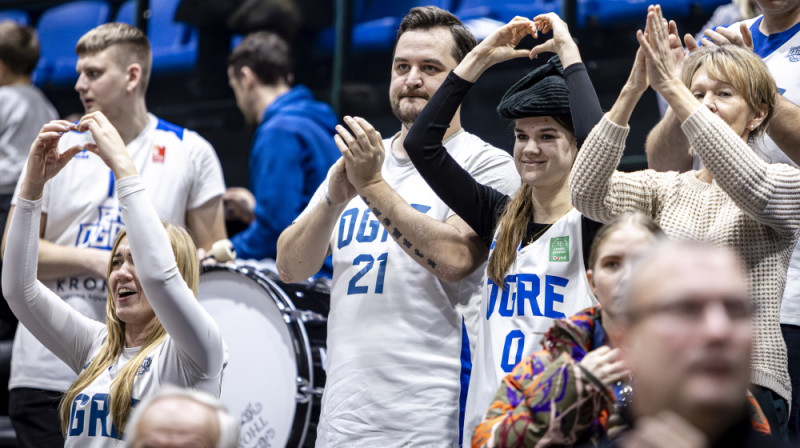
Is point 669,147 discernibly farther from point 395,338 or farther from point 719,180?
point 395,338

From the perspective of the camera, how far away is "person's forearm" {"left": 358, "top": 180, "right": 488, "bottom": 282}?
2.83 m

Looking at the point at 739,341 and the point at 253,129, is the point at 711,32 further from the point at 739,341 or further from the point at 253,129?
the point at 253,129

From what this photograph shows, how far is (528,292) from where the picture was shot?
2.60 meters

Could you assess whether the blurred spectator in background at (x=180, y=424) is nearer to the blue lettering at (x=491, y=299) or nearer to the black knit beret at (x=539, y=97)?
the blue lettering at (x=491, y=299)

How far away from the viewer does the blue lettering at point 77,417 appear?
275cm

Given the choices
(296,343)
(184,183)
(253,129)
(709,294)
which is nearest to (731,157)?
(709,294)

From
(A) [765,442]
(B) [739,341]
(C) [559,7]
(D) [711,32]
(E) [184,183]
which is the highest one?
(C) [559,7]

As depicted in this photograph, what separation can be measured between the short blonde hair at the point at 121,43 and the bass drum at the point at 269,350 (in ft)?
2.72

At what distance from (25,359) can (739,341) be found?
2903 millimetres

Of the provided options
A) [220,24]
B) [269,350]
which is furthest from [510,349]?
[220,24]

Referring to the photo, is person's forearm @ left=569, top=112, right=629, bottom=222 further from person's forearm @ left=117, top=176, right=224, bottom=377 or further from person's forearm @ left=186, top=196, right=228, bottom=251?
person's forearm @ left=186, top=196, right=228, bottom=251

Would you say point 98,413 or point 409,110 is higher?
point 409,110

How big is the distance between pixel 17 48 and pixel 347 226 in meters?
2.51

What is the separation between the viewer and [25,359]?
3.69m
